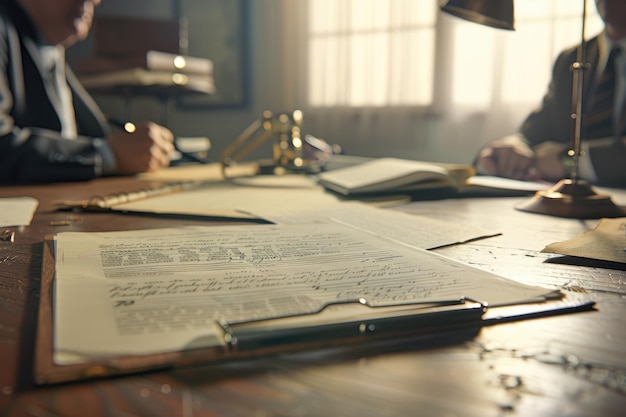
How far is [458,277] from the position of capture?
1.57 feet

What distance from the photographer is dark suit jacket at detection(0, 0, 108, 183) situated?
4.65ft

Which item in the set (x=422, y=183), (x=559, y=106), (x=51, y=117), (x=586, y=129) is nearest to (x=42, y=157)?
(x=51, y=117)

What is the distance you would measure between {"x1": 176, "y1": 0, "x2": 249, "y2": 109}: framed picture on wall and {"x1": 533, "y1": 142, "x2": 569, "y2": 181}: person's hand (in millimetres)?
2265

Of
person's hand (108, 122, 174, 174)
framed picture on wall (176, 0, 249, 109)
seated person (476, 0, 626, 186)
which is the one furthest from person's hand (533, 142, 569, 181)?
framed picture on wall (176, 0, 249, 109)

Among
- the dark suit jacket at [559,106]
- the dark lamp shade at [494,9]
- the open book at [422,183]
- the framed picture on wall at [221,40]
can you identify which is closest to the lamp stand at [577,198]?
the dark lamp shade at [494,9]

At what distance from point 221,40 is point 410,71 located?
1.16m

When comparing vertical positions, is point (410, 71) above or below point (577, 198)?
above

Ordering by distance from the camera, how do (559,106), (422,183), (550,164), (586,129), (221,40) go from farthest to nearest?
(221,40) → (559,106) → (586,129) → (550,164) → (422,183)

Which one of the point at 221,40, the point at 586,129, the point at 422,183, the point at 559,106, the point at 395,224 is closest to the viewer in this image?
the point at 395,224

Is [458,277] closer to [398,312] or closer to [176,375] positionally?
[398,312]

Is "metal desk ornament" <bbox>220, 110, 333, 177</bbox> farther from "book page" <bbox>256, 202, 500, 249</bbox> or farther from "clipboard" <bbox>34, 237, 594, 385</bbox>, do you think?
"clipboard" <bbox>34, 237, 594, 385</bbox>

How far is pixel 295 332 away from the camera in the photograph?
35 centimetres

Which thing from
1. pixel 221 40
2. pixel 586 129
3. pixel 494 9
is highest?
pixel 221 40

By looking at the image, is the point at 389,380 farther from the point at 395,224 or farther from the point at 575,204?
the point at 575,204
